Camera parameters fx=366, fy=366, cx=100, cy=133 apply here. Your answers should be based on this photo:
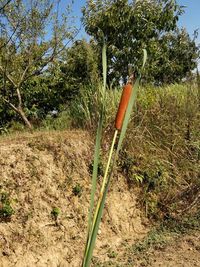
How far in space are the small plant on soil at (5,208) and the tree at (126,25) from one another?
21.1 feet

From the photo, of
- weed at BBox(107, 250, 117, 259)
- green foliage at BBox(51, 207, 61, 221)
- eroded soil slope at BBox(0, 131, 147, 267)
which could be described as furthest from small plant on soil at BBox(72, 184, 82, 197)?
weed at BBox(107, 250, 117, 259)

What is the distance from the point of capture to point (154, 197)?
19.1ft

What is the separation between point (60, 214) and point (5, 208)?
791 millimetres

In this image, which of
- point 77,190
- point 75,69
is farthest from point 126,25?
point 77,190

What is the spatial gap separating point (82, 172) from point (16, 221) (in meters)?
1.34

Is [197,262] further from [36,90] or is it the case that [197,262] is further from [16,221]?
[36,90]

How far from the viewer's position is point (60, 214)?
462 centimetres

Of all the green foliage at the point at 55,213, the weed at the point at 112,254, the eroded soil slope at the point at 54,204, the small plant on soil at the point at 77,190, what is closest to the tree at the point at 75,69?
the eroded soil slope at the point at 54,204

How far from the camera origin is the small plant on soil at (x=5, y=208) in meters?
4.09

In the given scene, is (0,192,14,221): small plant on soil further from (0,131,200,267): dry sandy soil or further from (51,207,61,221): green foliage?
(51,207,61,221): green foliage

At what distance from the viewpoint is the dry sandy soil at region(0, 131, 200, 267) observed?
416 cm

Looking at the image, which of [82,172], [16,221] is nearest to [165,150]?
[82,172]

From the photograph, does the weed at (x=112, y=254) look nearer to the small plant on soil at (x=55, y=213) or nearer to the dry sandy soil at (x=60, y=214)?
the dry sandy soil at (x=60, y=214)

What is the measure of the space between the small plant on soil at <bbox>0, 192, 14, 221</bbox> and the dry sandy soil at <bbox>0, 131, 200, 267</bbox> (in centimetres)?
6
